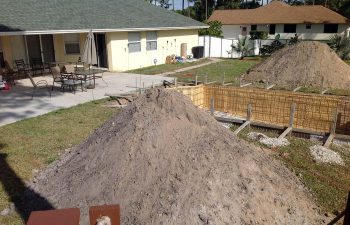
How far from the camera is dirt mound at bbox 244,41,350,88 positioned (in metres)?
19.1

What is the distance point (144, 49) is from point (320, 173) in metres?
19.5

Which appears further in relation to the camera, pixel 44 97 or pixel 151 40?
pixel 151 40

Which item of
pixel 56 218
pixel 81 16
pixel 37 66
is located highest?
pixel 81 16

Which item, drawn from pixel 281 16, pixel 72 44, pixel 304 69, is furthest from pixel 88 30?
pixel 281 16

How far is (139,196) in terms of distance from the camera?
572 centimetres

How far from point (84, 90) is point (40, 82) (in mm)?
3260

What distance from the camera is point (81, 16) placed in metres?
22.7

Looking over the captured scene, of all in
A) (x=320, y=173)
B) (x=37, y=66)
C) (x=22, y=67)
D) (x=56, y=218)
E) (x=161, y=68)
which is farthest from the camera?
(x=161, y=68)

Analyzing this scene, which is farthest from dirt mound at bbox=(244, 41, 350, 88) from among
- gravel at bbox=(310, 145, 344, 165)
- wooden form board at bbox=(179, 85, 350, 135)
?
gravel at bbox=(310, 145, 344, 165)

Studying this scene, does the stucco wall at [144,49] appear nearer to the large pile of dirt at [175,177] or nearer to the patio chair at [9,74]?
the patio chair at [9,74]

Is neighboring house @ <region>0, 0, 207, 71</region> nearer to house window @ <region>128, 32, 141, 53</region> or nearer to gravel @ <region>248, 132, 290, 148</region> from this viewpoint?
house window @ <region>128, 32, 141, 53</region>

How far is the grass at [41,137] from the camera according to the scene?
789 centimetres

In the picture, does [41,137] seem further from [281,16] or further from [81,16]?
[281,16]

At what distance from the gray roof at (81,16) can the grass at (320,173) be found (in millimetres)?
14333
